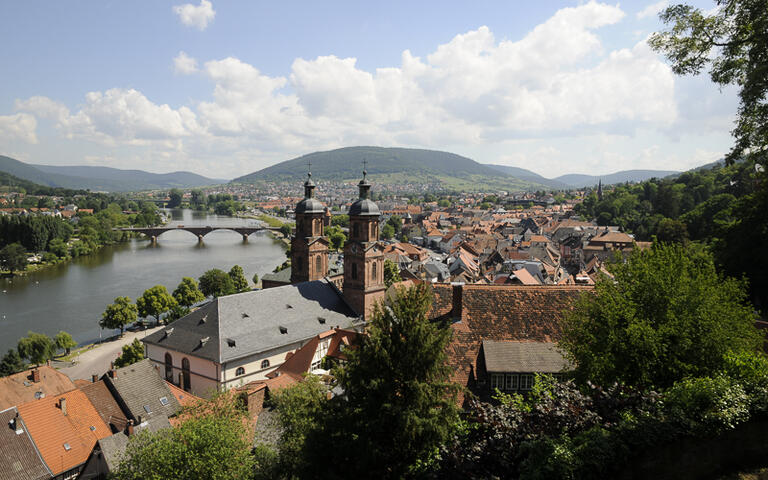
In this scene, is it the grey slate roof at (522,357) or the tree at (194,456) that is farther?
the grey slate roof at (522,357)

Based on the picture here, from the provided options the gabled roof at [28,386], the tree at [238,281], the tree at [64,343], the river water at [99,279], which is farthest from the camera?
the tree at [238,281]

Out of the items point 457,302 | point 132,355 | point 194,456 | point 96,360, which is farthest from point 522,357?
point 96,360

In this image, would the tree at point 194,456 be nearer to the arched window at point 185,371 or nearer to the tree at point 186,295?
the arched window at point 185,371

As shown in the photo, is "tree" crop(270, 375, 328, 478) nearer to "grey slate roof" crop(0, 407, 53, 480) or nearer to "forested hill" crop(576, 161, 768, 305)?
"grey slate roof" crop(0, 407, 53, 480)

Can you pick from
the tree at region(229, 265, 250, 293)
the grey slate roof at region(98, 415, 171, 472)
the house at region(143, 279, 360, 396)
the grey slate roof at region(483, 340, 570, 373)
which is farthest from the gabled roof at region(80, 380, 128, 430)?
the tree at region(229, 265, 250, 293)

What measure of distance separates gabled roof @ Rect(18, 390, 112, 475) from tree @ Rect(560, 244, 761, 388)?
20.7 metres

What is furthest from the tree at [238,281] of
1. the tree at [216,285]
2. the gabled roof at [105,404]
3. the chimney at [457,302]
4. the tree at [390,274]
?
the chimney at [457,302]

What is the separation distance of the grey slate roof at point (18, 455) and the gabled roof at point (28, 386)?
19.6ft

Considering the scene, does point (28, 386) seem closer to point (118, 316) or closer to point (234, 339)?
point (234, 339)

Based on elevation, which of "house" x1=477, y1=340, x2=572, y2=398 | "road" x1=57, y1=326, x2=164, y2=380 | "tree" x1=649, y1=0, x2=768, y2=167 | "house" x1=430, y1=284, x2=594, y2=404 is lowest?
"road" x1=57, y1=326, x2=164, y2=380

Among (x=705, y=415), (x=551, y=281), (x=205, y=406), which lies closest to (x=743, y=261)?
(x=551, y=281)

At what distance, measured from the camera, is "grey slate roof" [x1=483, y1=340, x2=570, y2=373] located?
1619 centimetres

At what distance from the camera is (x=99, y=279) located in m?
68.9

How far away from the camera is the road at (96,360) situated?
35000 millimetres
